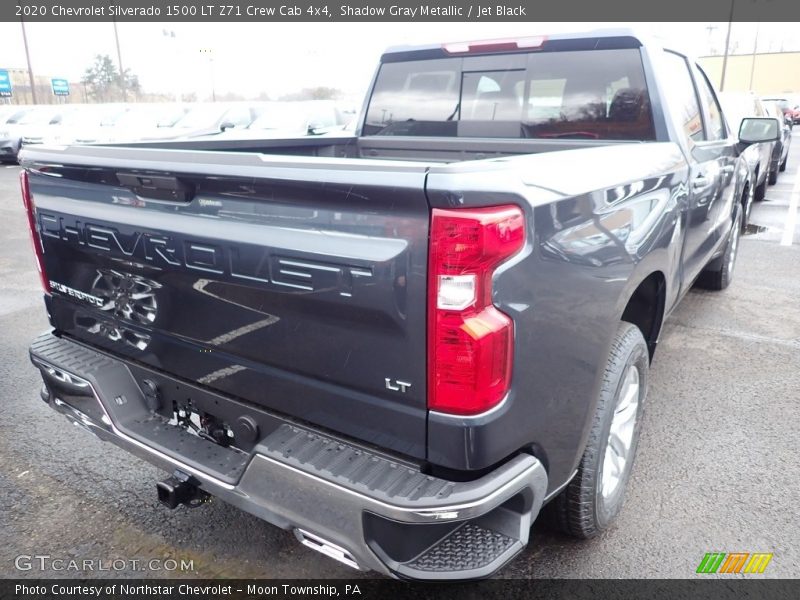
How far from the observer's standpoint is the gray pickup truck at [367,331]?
1.71 metres

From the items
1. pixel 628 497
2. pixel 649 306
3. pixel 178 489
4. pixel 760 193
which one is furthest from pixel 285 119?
pixel 178 489

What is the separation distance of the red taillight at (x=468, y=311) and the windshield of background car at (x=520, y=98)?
1.98 metres

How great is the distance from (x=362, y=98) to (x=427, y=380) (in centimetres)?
317

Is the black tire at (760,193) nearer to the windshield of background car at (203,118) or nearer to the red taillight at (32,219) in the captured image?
the red taillight at (32,219)

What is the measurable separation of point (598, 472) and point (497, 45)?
2.51 meters

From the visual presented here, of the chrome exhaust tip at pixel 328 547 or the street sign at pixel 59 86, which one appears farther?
the street sign at pixel 59 86

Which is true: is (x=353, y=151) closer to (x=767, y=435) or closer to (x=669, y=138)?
(x=669, y=138)

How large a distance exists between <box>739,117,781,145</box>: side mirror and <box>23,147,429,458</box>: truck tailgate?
3.87 m

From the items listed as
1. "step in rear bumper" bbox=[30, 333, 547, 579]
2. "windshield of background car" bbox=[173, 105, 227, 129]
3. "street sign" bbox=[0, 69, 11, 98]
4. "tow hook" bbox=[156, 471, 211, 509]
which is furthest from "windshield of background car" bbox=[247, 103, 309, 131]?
"street sign" bbox=[0, 69, 11, 98]

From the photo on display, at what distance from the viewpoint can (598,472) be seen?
2420 millimetres

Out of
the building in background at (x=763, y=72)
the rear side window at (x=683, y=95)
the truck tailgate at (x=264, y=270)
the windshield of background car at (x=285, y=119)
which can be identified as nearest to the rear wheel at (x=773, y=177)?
the windshield of background car at (x=285, y=119)

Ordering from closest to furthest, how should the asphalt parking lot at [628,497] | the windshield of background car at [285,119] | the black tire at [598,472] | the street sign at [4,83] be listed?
the black tire at [598,472], the asphalt parking lot at [628,497], the windshield of background car at [285,119], the street sign at [4,83]

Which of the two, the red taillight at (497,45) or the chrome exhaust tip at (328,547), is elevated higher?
the red taillight at (497,45)

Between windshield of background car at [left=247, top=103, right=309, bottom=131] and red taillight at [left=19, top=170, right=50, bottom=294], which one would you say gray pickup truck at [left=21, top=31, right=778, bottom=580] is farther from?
windshield of background car at [left=247, top=103, right=309, bottom=131]
